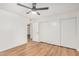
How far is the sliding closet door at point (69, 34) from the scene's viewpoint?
84.5 inches

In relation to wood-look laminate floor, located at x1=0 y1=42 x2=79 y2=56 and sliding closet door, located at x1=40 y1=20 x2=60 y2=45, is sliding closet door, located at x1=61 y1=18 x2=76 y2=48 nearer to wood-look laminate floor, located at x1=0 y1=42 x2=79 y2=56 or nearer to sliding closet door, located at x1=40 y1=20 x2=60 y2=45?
sliding closet door, located at x1=40 y1=20 x2=60 y2=45

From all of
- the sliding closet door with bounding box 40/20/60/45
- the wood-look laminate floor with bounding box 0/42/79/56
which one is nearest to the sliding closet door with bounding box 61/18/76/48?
the sliding closet door with bounding box 40/20/60/45

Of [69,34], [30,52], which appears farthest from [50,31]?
[30,52]

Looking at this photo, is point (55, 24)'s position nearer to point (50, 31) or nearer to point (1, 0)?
point (50, 31)

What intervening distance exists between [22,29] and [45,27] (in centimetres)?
171

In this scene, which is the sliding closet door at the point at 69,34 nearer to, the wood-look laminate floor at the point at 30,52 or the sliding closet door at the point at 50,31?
the sliding closet door at the point at 50,31

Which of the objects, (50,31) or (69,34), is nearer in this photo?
(69,34)

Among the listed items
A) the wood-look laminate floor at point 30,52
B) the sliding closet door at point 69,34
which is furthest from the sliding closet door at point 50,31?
the wood-look laminate floor at point 30,52

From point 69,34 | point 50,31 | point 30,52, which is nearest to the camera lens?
point 30,52

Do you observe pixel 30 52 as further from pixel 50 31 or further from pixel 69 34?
pixel 50 31

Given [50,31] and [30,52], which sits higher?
[50,31]

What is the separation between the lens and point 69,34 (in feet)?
7.73

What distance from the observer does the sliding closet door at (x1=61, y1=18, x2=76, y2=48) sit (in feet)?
7.04

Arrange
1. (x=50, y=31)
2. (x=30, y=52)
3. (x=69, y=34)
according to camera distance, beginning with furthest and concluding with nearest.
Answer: (x=50, y=31), (x=69, y=34), (x=30, y=52)
